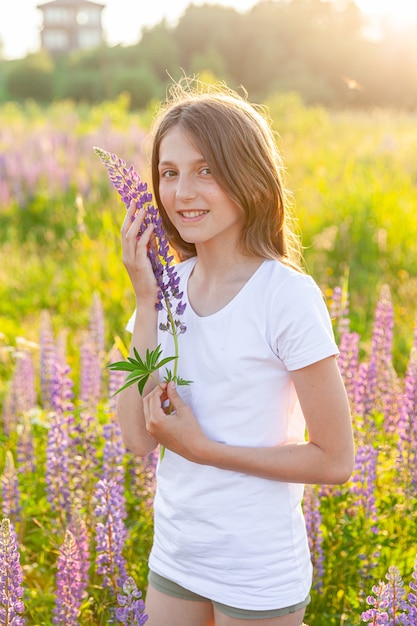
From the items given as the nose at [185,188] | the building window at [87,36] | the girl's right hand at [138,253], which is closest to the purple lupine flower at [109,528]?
the girl's right hand at [138,253]

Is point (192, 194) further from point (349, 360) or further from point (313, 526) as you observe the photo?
point (313, 526)

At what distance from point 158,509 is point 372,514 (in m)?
0.89

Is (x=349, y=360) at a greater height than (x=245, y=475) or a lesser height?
greater

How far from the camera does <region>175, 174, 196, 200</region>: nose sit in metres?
2.19

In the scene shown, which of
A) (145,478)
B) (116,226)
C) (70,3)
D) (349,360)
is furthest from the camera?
(70,3)

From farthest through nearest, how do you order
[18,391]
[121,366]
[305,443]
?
1. [18,391]
2. [305,443]
3. [121,366]

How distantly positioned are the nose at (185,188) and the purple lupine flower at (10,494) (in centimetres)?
137

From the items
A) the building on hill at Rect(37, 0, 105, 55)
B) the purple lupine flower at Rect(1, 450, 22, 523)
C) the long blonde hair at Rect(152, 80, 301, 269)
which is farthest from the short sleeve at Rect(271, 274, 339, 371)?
the building on hill at Rect(37, 0, 105, 55)

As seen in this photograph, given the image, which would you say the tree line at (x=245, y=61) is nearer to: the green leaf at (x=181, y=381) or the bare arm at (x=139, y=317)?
the bare arm at (x=139, y=317)

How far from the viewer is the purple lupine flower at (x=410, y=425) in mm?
2750

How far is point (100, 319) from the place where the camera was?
395cm

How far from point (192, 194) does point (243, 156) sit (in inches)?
7.6

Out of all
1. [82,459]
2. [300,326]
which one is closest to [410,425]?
[300,326]

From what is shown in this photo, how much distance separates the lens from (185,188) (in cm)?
220
